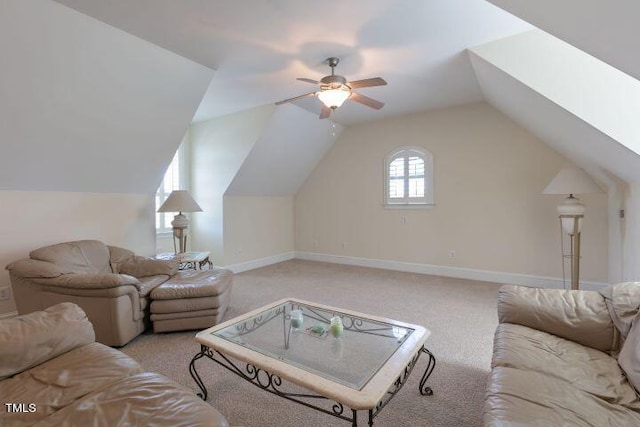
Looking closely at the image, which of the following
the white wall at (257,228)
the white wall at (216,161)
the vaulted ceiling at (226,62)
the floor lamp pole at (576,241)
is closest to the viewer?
the vaulted ceiling at (226,62)

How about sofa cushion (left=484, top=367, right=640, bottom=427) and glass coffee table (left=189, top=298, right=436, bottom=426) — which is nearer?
sofa cushion (left=484, top=367, right=640, bottom=427)

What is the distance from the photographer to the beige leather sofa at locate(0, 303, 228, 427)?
44.3 inches

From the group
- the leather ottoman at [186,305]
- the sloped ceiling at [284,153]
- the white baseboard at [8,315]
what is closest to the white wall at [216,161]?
the sloped ceiling at [284,153]

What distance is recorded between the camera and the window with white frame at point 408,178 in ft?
16.8

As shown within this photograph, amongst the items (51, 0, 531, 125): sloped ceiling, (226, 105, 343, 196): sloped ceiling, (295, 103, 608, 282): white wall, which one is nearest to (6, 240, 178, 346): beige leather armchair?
(51, 0, 531, 125): sloped ceiling

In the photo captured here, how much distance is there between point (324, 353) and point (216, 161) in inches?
169

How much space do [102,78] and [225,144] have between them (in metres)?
2.39

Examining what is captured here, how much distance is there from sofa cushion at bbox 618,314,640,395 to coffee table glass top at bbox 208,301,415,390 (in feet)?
3.36

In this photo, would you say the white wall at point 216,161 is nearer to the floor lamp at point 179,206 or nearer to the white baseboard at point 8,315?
the floor lamp at point 179,206

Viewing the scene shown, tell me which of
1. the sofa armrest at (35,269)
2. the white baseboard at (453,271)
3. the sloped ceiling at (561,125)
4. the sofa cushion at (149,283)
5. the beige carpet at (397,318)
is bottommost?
the beige carpet at (397,318)

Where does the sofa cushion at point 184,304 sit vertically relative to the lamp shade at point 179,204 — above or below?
below

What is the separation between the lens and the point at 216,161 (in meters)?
5.22

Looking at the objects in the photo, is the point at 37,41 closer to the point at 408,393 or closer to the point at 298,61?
the point at 298,61

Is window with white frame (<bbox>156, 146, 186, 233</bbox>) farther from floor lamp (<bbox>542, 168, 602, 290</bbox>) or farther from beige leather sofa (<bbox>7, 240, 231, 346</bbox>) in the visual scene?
floor lamp (<bbox>542, 168, 602, 290</bbox>)
